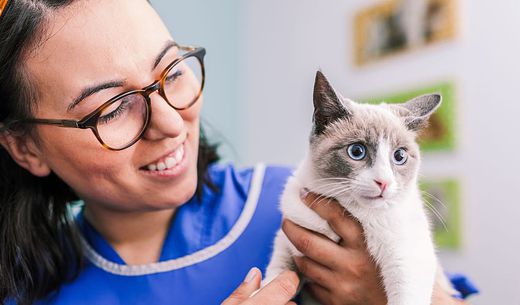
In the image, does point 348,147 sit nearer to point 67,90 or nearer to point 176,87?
point 176,87

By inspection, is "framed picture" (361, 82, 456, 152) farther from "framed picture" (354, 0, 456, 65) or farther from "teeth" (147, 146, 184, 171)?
"teeth" (147, 146, 184, 171)

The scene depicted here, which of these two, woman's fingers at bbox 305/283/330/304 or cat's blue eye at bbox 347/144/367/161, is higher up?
cat's blue eye at bbox 347/144/367/161

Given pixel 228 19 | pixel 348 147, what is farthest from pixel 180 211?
pixel 228 19

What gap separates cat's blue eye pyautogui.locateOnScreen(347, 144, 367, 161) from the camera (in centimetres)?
95

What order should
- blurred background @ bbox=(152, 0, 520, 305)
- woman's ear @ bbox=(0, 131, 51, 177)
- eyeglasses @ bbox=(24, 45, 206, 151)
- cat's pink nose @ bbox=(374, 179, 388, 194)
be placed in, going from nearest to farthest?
cat's pink nose @ bbox=(374, 179, 388, 194)
eyeglasses @ bbox=(24, 45, 206, 151)
woman's ear @ bbox=(0, 131, 51, 177)
blurred background @ bbox=(152, 0, 520, 305)

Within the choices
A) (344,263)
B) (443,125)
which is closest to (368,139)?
(344,263)

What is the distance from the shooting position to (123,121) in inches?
40.5

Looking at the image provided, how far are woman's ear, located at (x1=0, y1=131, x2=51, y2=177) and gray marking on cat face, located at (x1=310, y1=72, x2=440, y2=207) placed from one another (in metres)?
0.64

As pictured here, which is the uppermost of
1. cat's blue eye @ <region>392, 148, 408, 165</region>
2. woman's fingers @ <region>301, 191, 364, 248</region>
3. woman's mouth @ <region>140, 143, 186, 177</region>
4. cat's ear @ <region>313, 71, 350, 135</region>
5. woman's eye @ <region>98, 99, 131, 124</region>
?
woman's eye @ <region>98, 99, 131, 124</region>

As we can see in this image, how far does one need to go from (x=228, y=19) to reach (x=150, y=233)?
1.81 metres

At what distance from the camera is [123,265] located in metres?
1.23

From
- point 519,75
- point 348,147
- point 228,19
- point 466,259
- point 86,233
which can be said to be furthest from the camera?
point 228,19

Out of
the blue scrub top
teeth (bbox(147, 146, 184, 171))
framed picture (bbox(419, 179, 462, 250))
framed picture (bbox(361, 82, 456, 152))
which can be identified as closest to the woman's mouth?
teeth (bbox(147, 146, 184, 171))

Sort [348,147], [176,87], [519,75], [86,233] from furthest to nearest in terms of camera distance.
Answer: [519,75] → [86,233] → [176,87] → [348,147]
